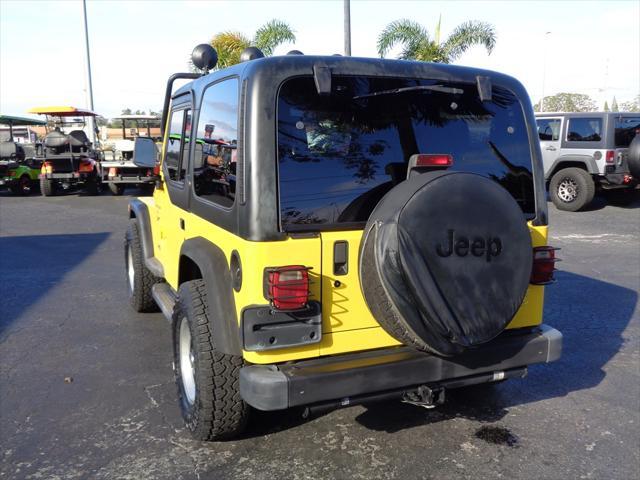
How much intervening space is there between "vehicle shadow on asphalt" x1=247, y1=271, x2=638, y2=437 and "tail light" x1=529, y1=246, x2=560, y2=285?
1001 mm

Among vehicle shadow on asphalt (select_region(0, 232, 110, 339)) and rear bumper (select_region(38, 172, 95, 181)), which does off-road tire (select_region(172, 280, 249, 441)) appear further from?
rear bumper (select_region(38, 172, 95, 181))

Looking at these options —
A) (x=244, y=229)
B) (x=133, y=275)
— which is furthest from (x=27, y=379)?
(x=244, y=229)

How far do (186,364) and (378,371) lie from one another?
4.24 ft

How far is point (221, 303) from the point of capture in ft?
9.50

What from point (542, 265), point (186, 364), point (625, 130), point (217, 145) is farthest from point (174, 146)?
point (625, 130)

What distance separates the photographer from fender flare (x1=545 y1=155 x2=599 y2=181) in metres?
12.7

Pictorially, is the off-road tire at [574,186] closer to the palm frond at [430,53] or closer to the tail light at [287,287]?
the palm frond at [430,53]

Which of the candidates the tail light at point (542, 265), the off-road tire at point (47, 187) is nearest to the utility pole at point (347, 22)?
the off-road tire at point (47, 187)

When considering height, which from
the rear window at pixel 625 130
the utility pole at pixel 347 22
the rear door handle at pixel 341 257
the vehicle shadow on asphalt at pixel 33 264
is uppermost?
the utility pole at pixel 347 22

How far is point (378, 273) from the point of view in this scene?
2602mm

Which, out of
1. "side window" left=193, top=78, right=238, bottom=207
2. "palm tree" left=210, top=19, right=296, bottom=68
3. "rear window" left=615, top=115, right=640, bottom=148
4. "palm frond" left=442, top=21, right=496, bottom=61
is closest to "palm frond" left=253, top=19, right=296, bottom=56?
"palm tree" left=210, top=19, right=296, bottom=68

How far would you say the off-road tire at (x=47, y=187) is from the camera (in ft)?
52.5

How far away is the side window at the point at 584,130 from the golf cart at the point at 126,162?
969 centimetres

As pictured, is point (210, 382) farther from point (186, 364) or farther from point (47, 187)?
point (47, 187)
